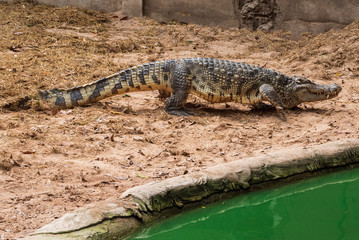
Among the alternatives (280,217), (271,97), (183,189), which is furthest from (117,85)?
(280,217)

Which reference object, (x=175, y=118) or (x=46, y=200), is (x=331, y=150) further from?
(x=46, y=200)

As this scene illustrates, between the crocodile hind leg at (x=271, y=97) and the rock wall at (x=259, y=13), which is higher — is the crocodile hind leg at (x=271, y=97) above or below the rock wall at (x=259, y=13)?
below

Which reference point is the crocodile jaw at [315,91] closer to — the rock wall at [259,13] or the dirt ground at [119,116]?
the dirt ground at [119,116]

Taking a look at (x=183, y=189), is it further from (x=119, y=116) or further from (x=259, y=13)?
(x=259, y=13)

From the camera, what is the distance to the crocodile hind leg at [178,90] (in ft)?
21.3

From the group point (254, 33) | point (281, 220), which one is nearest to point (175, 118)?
point (281, 220)

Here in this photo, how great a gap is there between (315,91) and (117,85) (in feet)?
8.76

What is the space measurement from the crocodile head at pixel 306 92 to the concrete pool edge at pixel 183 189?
1.96m

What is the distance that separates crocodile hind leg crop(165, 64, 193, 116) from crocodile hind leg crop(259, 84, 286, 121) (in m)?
0.99

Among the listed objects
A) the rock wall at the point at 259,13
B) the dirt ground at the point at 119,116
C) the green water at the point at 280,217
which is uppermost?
the rock wall at the point at 259,13

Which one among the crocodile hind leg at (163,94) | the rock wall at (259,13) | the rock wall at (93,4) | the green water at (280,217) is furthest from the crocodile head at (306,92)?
the rock wall at (93,4)

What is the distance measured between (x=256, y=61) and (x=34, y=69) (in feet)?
12.5

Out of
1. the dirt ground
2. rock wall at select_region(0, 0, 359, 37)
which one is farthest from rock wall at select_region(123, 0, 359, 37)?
the dirt ground

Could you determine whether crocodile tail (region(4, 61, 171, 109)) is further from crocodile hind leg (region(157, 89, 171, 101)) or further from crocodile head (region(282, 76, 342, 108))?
crocodile head (region(282, 76, 342, 108))
